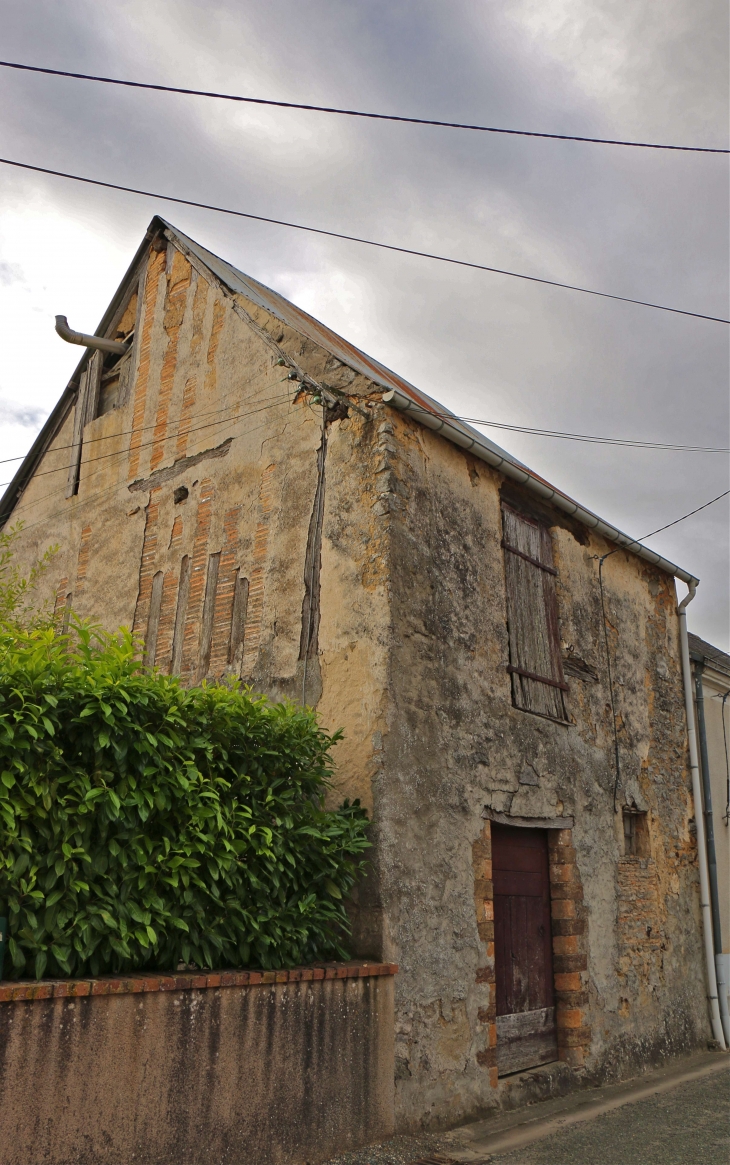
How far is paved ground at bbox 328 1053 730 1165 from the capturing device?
532cm

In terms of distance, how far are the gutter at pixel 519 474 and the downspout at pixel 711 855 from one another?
1475 millimetres

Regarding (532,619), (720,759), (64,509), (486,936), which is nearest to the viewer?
(486,936)

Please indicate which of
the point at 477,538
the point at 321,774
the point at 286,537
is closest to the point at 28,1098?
the point at 321,774

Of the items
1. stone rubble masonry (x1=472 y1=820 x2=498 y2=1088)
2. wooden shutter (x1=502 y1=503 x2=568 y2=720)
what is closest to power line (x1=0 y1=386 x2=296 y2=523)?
wooden shutter (x1=502 y1=503 x2=568 y2=720)

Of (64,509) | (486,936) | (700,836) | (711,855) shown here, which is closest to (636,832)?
(700,836)

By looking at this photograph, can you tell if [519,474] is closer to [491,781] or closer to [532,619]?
[532,619]

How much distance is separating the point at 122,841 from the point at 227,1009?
3.34 ft

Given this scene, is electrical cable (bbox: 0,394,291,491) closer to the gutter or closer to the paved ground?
the gutter

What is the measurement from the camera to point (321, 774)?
5.63 metres

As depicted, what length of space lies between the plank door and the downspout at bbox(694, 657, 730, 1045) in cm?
301

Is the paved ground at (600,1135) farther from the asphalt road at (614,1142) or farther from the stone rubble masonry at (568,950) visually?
the stone rubble masonry at (568,950)

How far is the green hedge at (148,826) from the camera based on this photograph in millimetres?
4102

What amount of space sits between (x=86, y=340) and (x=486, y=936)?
23.1ft

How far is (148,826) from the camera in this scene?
4.54 metres
